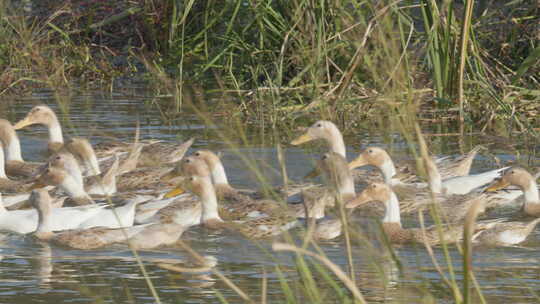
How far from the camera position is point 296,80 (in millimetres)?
11930

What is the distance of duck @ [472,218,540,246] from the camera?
7691 mm

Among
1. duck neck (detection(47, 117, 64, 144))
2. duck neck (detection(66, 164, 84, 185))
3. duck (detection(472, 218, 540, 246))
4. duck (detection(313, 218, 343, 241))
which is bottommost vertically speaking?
duck (detection(472, 218, 540, 246))

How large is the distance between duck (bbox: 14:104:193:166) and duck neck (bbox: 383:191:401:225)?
2.83 metres

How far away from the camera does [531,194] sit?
8984 mm

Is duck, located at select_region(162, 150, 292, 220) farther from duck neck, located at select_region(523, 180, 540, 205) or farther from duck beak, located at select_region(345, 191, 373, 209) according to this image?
duck neck, located at select_region(523, 180, 540, 205)

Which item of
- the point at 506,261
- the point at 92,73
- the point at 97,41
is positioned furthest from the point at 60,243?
the point at 97,41

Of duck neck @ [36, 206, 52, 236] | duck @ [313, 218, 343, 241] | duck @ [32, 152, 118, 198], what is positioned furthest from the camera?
duck @ [32, 152, 118, 198]

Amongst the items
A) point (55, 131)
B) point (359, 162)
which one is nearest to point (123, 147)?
point (55, 131)

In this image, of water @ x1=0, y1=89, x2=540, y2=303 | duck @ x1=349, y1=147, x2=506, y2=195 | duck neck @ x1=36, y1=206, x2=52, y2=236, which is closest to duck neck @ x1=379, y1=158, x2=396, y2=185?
duck @ x1=349, y1=147, x2=506, y2=195

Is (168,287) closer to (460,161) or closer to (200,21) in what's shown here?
(460,161)

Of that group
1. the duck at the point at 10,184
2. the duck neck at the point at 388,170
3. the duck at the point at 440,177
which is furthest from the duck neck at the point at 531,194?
the duck at the point at 10,184

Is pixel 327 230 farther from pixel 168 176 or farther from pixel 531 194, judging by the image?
pixel 168 176

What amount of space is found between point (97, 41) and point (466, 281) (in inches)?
581

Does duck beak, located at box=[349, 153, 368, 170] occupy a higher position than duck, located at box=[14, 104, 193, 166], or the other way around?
duck, located at box=[14, 104, 193, 166]
